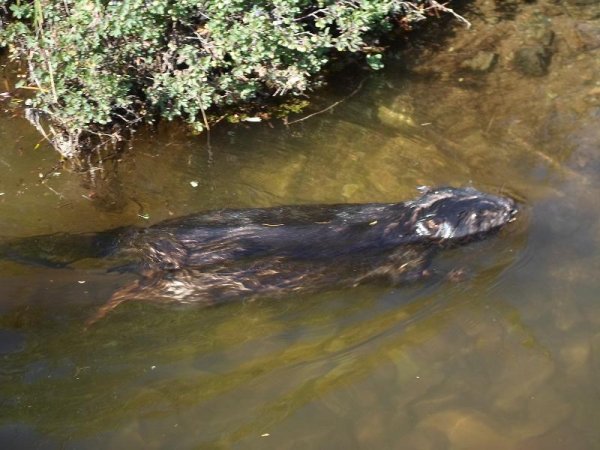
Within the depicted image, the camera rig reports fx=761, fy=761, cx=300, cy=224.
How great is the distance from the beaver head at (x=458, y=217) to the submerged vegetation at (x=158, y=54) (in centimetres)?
183

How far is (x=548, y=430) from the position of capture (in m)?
4.46

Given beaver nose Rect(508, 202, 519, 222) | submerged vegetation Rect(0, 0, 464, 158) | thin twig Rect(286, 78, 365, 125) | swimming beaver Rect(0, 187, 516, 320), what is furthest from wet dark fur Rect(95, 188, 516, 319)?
thin twig Rect(286, 78, 365, 125)

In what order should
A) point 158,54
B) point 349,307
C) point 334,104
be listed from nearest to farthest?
point 349,307 → point 158,54 → point 334,104

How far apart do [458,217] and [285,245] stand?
58.3 inches

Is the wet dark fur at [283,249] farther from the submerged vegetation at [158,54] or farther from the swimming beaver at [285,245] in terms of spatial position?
the submerged vegetation at [158,54]

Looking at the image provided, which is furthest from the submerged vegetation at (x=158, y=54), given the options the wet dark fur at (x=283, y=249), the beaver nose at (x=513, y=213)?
the beaver nose at (x=513, y=213)

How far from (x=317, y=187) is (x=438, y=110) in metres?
1.63

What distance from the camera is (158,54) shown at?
6.79m

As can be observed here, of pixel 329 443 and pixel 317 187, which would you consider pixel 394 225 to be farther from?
pixel 329 443

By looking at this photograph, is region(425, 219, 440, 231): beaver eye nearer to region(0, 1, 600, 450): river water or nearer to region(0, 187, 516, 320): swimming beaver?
region(0, 187, 516, 320): swimming beaver

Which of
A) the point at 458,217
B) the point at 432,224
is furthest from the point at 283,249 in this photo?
the point at 458,217

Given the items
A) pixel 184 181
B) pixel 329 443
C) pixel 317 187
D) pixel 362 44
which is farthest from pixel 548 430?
pixel 362 44

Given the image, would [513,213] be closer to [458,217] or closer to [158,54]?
[458,217]

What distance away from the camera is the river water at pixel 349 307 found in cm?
451
